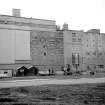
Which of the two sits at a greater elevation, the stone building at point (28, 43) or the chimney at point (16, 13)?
the chimney at point (16, 13)

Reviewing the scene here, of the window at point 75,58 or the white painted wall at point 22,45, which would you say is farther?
the window at point 75,58

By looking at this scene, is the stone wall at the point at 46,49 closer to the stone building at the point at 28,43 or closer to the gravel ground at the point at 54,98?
the stone building at the point at 28,43

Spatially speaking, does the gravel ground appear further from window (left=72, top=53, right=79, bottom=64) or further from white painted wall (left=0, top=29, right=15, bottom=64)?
window (left=72, top=53, right=79, bottom=64)

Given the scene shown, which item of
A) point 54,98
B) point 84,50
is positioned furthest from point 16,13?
point 54,98

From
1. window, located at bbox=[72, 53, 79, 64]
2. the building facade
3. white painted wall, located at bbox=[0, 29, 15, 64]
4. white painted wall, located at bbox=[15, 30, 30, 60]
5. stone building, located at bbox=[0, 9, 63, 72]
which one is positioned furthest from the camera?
window, located at bbox=[72, 53, 79, 64]

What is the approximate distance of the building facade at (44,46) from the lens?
1860 inches

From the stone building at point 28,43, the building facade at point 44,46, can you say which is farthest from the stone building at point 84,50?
the stone building at point 28,43

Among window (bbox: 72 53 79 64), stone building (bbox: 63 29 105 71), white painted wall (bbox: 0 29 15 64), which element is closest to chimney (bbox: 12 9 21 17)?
white painted wall (bbox: 0 29 15 64)

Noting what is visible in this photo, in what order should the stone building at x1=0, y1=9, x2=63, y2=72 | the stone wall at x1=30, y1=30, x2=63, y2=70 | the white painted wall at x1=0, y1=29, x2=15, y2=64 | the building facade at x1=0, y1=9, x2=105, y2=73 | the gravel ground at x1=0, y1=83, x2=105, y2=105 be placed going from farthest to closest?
the stone wall at x1=30, y1=30, x2=63, y2=70
the building facade at x1=0, y1=9, x2=105, y2=73
the stone building at x1=0, y1=9, x2=63, y2=72
the white painted wall at x1=0, y1=29, x2=15, y2=64
the gravel ground at x1=0, y1=83, x2=105, y2=105

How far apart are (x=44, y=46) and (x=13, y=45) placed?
29.6ft

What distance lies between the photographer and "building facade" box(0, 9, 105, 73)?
4725 centimetres

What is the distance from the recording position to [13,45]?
47656mm

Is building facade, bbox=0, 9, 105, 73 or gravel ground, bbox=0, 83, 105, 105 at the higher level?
building facade, bbox=0, 9, 105, 73

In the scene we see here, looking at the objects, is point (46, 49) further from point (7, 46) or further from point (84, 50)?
point (84, 50)
